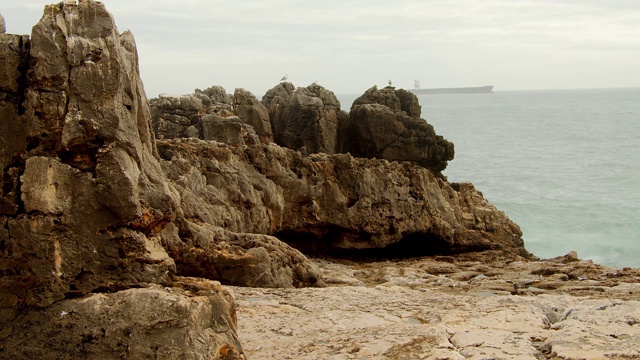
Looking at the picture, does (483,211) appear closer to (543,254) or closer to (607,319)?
(607,319)

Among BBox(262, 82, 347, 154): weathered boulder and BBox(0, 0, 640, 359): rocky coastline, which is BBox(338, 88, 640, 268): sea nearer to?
BBox(262, 82, 347, 154): weathered boulder

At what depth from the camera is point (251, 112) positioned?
20.7 metres

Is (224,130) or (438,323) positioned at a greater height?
(224,130)

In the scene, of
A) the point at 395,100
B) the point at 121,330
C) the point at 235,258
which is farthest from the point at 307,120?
the point at 121,330

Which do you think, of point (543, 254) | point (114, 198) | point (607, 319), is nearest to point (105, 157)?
point (114, 198)

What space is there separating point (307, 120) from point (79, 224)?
13.8 metres

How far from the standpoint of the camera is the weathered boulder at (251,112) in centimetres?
2062

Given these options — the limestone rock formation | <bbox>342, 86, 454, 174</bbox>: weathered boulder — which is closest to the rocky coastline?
the limestone rock formation

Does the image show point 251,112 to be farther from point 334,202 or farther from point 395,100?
point 334,202

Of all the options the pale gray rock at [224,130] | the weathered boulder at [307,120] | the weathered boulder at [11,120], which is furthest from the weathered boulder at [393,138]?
the weathered boulder at [11,120]

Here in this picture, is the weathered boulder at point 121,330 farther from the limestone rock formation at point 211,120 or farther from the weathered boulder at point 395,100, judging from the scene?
the weathered boulder at point 395,100

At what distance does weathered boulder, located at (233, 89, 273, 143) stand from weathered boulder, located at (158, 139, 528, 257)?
3.68 meters

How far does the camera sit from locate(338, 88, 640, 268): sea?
39.3m

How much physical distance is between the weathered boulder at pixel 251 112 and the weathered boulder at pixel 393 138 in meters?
2.12
